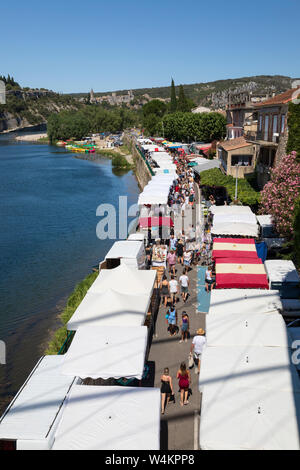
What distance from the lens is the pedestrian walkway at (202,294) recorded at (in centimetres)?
1293

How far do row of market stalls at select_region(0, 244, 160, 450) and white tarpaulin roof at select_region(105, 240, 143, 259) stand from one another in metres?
3.16

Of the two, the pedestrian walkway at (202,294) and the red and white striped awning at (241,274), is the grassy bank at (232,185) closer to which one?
the pedestrian walkway at (202,294)

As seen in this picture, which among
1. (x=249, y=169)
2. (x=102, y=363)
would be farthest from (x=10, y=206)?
(x=102, y=363)

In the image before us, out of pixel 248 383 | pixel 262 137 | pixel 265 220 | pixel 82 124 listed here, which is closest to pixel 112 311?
pixel 248 383

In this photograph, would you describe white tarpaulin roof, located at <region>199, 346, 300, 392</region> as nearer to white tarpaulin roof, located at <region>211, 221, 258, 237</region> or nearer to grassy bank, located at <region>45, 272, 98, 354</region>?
grassy bank, located at <region>45, 272, 98, 354</region>

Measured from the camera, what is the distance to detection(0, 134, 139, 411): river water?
15.9 meters

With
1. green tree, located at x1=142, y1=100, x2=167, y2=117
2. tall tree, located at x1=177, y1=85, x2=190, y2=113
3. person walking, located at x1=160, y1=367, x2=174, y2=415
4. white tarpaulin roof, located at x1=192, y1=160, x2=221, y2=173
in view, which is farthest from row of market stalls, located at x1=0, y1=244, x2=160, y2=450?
green tree, located at x1=142, y1=100, x2=167, y2=117

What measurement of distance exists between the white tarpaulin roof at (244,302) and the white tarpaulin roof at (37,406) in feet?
13.3

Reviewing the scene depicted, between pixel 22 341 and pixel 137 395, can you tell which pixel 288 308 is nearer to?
pixel 137 395

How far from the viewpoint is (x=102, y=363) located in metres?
8.47

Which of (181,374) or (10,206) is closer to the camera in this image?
(181,374)

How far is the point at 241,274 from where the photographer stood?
12.9 meters

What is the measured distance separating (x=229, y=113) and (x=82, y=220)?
25.0 meters

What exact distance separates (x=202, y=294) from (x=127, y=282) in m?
3.40
